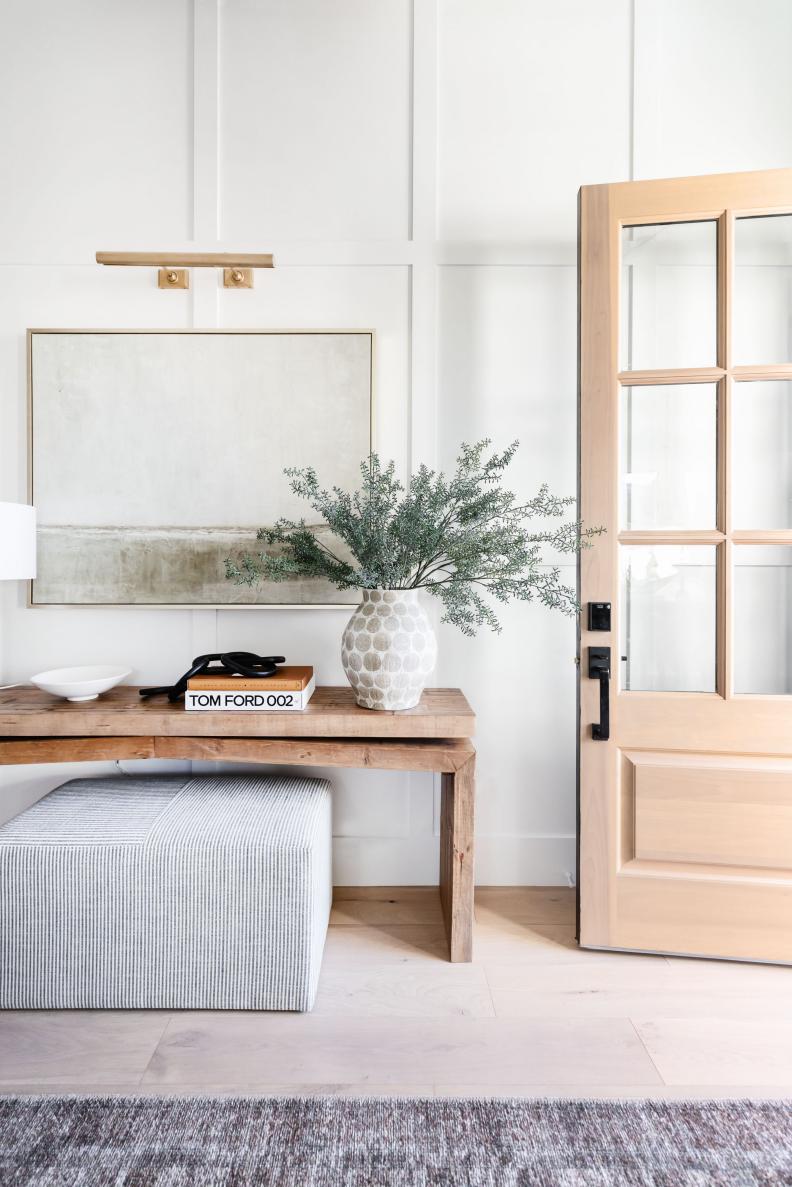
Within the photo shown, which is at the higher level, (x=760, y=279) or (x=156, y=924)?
(x=760, y=279)

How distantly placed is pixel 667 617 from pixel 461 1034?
4.09 feet

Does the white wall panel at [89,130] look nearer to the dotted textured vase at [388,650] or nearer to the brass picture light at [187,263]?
the brass picture light at [187,263]

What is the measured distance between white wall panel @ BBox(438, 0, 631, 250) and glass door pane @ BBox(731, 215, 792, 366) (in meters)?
0.56

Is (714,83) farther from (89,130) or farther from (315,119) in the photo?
(89,130)

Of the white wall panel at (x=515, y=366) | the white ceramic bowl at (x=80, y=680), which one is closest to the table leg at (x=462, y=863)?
the white wall panel at (x=515, y=366)

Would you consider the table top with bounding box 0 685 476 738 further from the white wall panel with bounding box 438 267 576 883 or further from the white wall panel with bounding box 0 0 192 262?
the white wall panel with bounding box 0 0 192 262

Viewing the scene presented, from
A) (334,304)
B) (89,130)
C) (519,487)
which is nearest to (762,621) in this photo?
(519,487)

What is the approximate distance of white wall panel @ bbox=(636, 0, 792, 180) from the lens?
223cm

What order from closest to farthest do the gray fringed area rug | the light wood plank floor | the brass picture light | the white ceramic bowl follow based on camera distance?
the gray fringed area rug, the light wood plank floor, the white ceramic bowl, the brass picture light

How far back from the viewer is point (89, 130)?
2.28 m

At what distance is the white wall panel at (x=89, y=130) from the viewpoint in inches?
89.4

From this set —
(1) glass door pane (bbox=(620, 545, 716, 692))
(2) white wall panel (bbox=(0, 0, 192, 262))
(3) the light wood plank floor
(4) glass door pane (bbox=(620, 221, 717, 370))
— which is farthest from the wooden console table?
(2) white wall panel (bbox=(0, 0, 192, 262))

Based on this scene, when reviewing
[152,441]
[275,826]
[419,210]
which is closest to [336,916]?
[275,826]

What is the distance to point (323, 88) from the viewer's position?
7.42 feet
